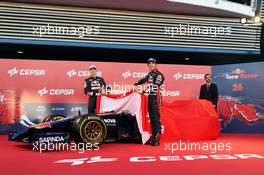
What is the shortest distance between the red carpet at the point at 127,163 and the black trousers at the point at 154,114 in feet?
1.97

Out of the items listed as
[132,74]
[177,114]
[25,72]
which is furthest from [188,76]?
[25,72]

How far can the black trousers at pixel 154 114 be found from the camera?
7383 mm

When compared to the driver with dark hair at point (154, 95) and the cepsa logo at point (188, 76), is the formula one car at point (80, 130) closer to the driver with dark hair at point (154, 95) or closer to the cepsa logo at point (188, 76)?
the driver with dark hair at point (154, 95)

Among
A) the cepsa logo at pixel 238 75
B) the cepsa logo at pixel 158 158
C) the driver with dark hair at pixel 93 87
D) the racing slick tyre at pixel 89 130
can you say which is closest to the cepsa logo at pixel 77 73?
the driver with dark hair at pixel 93 87

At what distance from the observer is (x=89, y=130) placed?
6.88 m

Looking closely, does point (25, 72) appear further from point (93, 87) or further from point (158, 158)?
point (158, 158)

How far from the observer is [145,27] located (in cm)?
1148

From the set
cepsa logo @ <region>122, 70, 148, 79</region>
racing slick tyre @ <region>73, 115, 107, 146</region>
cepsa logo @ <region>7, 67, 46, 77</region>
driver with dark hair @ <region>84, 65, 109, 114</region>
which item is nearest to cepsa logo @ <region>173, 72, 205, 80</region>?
cepsa logo @ <region>122, 70, 148, 79</region>

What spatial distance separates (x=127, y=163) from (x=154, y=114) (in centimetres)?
235

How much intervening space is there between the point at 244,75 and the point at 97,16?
4730mm

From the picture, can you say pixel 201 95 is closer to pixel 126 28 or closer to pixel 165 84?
pixel 165 84

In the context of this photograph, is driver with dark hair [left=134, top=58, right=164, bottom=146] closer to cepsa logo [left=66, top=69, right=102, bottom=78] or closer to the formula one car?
the formula one car

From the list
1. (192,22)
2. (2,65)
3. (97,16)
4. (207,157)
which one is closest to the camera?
(207,157)

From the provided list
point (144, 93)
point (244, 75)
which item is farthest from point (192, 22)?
point (144, 93)
